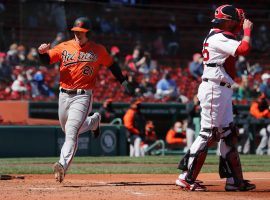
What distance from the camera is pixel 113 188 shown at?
27.3 ft

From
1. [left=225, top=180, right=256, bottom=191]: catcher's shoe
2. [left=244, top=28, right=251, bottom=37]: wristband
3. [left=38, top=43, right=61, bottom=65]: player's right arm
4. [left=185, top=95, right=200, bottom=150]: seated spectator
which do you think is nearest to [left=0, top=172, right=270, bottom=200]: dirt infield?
[left=225, top=180, right=256, bottom=191]: catcher's shoe

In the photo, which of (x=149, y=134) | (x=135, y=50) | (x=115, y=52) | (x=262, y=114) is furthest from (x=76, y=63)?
(x=262, y=114)

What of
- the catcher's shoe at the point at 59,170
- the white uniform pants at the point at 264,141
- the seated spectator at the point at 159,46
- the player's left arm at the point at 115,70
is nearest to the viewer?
the catcher's shoe at the point at 59,170

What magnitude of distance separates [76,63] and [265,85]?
44.8 ft

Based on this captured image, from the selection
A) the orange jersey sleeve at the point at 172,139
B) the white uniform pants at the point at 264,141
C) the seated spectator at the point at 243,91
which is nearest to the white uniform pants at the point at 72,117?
the orange jersey sleeve at the point at 172,139

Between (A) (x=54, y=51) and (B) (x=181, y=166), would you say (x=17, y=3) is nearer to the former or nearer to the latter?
(A) (x=54, y=51)

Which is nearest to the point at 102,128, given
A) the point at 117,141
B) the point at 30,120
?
the point at 117,141

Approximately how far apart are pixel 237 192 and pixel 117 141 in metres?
11.2

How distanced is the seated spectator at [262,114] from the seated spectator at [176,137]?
6.80 ft

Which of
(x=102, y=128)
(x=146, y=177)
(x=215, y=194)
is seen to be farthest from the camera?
(x=102, y=128)

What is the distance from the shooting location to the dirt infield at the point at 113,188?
7.52 metres

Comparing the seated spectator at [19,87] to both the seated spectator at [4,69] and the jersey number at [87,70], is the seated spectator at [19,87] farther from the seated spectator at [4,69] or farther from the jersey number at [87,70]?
the jersey number at [87,70]

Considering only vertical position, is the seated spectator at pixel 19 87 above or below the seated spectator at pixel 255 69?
below

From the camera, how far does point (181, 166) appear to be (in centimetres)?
834
